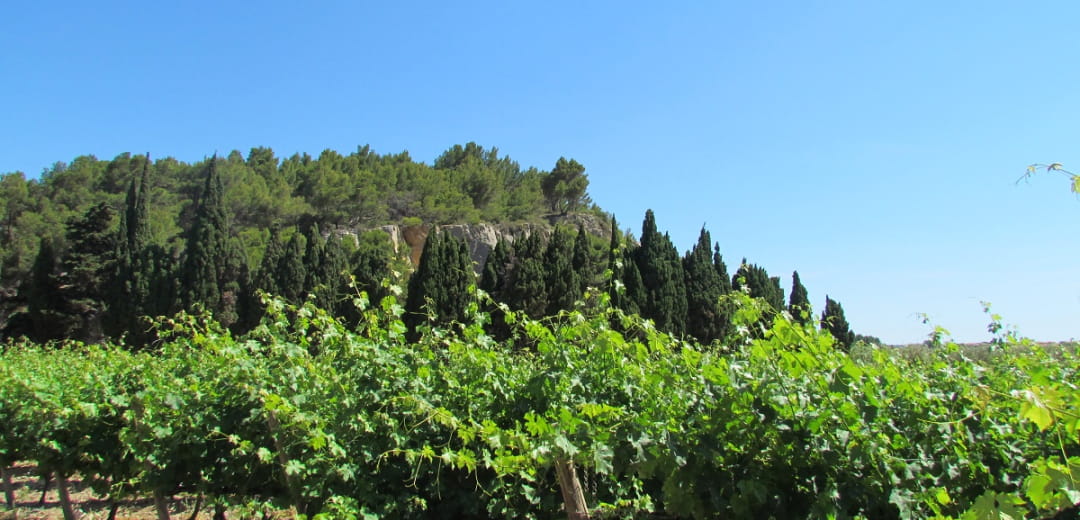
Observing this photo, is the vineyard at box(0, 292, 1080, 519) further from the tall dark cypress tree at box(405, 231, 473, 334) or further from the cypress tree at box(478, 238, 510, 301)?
the cypress tree at box(478, 238, 510, 301)

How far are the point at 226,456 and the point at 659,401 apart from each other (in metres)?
2.56

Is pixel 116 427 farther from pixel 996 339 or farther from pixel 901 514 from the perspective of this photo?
pixel 996 339

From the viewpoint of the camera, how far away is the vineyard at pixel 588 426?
1999 millimetres

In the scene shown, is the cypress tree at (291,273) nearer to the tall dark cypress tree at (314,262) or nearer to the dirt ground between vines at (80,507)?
the tall dark cypress tree at (314,262)

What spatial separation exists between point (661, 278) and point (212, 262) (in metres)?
16.9

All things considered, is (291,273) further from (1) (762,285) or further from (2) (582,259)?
(1) (762,285)

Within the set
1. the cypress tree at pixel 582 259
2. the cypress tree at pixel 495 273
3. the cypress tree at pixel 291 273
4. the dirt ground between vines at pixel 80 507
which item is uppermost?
the cypress tree at pixel 582 259

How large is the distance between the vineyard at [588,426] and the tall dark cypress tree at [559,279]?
18.8m

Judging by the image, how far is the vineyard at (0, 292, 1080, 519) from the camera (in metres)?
2.00

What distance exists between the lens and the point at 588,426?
216 cm

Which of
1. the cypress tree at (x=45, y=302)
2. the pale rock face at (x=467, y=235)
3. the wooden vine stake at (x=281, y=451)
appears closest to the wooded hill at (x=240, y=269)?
the cypress tree at (x=45, y=302)

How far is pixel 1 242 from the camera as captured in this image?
101 ft

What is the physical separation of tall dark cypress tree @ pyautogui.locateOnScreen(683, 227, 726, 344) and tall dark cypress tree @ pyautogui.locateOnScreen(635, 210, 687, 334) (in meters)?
0.75

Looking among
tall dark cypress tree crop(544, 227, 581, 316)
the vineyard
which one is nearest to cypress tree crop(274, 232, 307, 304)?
tall dark cypress tree crop(544, 227, 581, 316)
